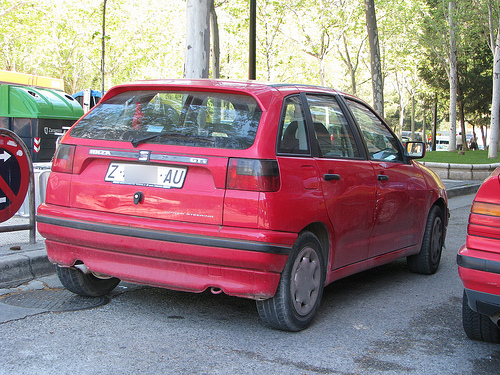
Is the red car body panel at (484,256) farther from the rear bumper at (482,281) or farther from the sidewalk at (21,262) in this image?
the sidewalk at (21,262)

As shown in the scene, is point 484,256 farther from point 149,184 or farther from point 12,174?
point 12,174

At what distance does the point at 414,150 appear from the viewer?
19.1 feet

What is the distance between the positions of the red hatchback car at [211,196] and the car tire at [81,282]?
1 centimetres

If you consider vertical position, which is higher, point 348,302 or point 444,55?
point 444,55

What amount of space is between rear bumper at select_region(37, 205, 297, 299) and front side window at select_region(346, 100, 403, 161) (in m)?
1.72

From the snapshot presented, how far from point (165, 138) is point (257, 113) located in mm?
623

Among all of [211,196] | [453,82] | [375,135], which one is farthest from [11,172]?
[453,82]

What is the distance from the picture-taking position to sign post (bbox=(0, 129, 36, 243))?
5.77 meters

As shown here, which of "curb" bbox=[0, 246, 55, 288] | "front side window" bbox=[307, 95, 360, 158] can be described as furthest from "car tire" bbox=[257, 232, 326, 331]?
"curb" bbox=[0, 246, 55, 288]

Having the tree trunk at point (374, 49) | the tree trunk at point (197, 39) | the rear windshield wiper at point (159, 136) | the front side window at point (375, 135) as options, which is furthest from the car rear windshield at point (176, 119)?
the tree trunk at point (374, 49)

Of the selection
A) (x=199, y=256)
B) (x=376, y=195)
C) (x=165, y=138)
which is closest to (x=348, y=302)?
(x=376, y=195)

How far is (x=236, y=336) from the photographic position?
4.00m

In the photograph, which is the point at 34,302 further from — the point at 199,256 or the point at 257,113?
the point at 257,113

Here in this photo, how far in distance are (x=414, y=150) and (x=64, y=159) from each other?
323 centimetres
